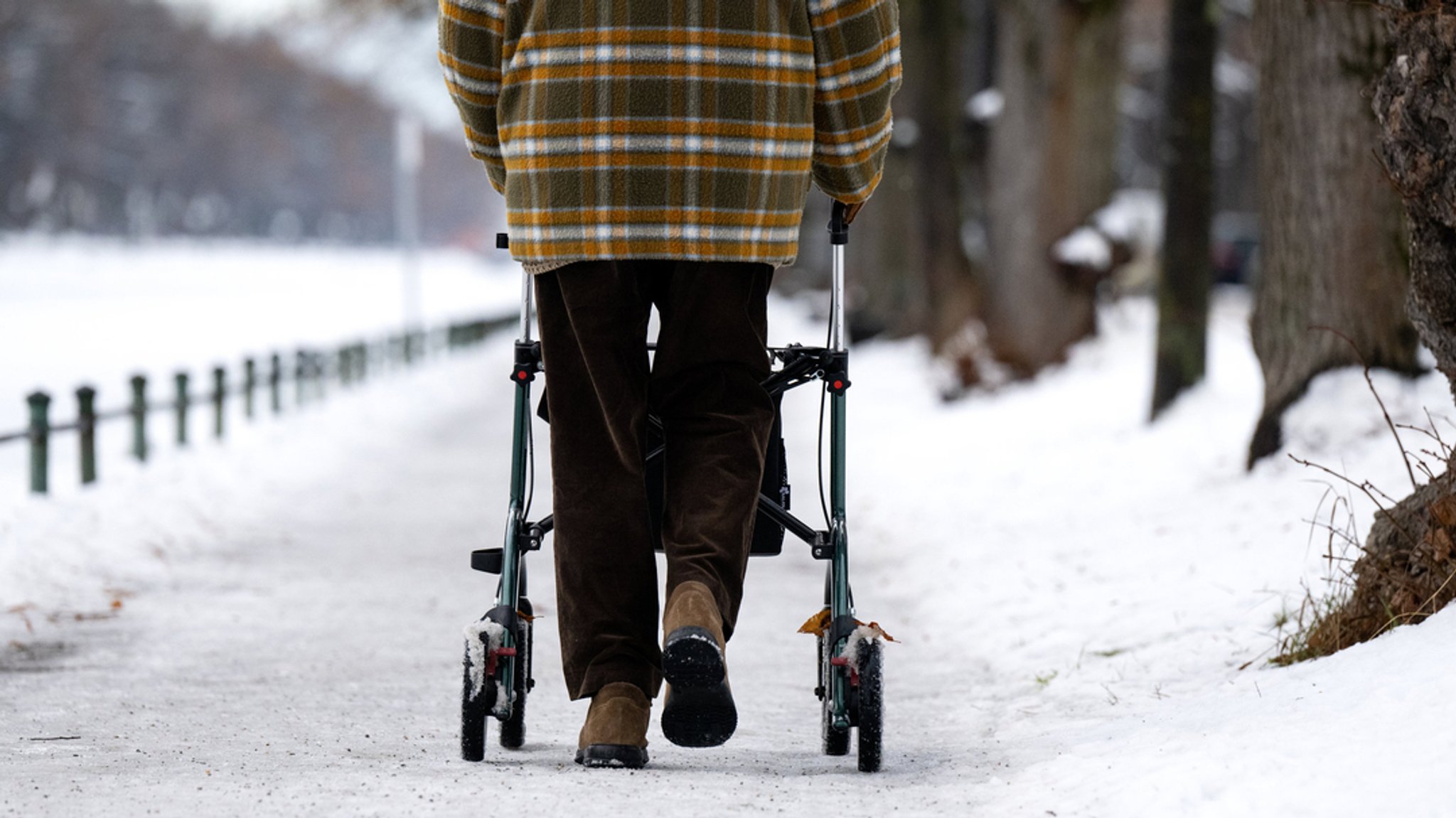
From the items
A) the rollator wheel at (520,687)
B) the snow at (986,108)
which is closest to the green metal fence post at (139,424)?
the snow at (986,108)

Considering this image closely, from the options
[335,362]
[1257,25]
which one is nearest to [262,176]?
[335,362]

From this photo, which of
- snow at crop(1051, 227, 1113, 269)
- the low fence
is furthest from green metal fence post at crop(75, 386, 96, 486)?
snow at crop(1051, 227, 1113, 269)

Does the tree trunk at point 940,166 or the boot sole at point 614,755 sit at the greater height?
the tree trunk at point 940,166

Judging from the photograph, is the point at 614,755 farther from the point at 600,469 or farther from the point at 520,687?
the point at 600,469

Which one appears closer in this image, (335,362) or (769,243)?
(769,243)

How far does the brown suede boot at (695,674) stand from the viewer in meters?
3.28

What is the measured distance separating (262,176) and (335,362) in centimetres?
8095

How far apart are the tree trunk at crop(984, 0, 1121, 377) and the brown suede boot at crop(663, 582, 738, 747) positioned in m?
12.1

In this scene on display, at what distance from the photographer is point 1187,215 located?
10.9 m

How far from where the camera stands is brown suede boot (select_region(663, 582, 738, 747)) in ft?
10.8

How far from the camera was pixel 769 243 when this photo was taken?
3.46 meters

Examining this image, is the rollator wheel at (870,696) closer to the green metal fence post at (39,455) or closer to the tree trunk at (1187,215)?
the green metal fence post at (39,455)

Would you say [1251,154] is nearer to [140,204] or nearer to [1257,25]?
[1257,25]

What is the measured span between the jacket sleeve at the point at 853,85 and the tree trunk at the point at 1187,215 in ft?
24.4
